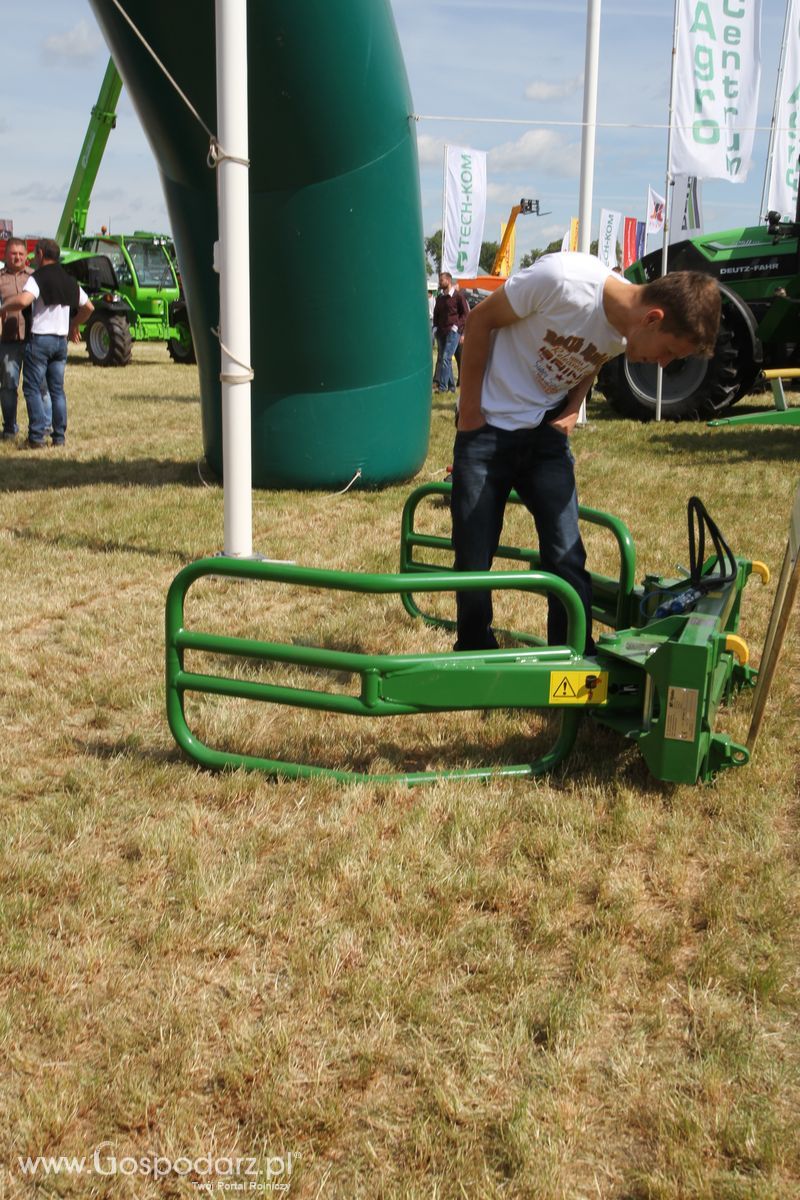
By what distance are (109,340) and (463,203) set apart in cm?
677

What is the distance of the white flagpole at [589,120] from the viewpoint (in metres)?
10.4

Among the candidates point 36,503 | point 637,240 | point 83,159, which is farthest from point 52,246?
point 637,240

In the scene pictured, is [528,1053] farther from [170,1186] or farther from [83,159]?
[83,159]

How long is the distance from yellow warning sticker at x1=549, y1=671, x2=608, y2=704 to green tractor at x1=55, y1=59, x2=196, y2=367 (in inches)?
700

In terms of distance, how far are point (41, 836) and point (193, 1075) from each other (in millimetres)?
1085

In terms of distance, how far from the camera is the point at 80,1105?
6.50 ft

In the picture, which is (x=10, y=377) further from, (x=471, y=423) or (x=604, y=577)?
(x=471, y=423)

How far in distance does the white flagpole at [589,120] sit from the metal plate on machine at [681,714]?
790 centimetres

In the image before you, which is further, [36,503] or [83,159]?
[83,159]

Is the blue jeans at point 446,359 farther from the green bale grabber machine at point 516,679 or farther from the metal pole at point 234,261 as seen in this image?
the green bale grabber machine at point 516,679

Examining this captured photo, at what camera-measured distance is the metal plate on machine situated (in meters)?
2.96

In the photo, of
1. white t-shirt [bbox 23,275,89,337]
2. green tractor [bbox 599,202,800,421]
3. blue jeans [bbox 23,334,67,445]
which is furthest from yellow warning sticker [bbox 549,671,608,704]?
green tractor [bbox 599,202,800,421]

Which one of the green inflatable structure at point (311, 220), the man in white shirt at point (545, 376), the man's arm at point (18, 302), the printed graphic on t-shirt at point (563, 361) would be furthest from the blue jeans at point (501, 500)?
the man's arm at point (18, 302)

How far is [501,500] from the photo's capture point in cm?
368
